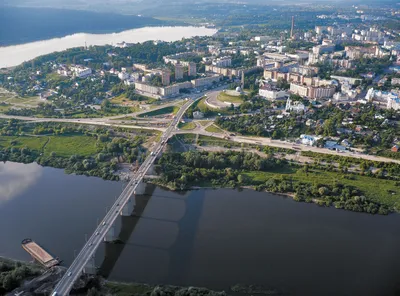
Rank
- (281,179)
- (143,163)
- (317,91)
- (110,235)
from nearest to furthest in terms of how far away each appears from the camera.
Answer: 1. (110,235)
2. (281,179)
3. (143,163)
4. (317,91)

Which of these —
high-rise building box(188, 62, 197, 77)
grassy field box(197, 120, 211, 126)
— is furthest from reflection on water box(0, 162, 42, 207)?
high-rise building box(188, 62, 197, 77)

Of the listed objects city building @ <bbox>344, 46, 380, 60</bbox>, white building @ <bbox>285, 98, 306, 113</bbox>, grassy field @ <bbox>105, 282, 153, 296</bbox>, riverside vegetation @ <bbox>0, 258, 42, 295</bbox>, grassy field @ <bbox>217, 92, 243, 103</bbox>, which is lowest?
grassy field @ <bbox>105, 282, 153, 296</bbox>

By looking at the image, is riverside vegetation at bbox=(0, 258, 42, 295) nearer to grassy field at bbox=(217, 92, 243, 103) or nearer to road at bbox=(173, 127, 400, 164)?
road at bbox=(173, 127, 400, 164)

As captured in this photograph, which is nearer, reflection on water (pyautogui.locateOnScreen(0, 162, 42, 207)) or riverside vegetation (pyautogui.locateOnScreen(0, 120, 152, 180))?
reflection on water (pyautogui.locateOnScreen(0, 162, 42, 207))

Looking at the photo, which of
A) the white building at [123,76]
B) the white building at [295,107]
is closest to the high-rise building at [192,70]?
the white building at [123,76]

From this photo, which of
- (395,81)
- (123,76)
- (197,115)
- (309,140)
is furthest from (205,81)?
(395,81)

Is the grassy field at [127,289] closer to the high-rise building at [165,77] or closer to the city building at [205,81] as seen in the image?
the high-rise building at [165,77]

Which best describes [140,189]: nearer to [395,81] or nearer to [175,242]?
[175,242]
